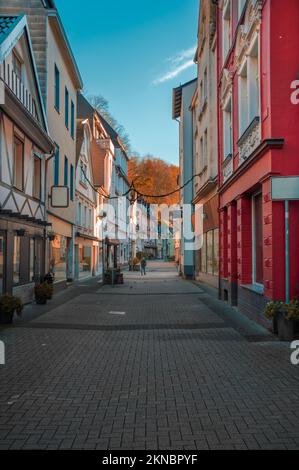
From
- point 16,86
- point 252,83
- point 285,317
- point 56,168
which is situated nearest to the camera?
point 285,317

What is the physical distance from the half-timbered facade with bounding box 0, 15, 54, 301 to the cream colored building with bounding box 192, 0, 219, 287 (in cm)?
683

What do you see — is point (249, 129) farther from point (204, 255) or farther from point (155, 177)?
point (155, 177)

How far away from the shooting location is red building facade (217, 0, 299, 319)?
9.41 metres

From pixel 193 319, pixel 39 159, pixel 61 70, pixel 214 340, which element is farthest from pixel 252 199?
pixel 61 70

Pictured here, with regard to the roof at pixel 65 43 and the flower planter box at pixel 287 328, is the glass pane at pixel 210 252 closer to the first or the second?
the roof at pixel 65 43

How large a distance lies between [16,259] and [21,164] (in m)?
2.90

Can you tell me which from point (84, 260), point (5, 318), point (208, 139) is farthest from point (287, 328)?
point (84, 260)

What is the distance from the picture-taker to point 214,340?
9.09 metres

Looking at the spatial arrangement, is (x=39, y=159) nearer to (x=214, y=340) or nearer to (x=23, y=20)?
(x=23, y=20)

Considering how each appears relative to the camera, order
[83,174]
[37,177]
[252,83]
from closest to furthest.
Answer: [252,83] < [37,177] < [83,174]

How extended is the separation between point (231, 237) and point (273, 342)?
6.46 meters

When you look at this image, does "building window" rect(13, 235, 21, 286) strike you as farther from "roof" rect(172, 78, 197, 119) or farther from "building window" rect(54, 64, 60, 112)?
"roof" rect(172, 78, 197, 119)

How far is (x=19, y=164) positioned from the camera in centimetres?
1424
